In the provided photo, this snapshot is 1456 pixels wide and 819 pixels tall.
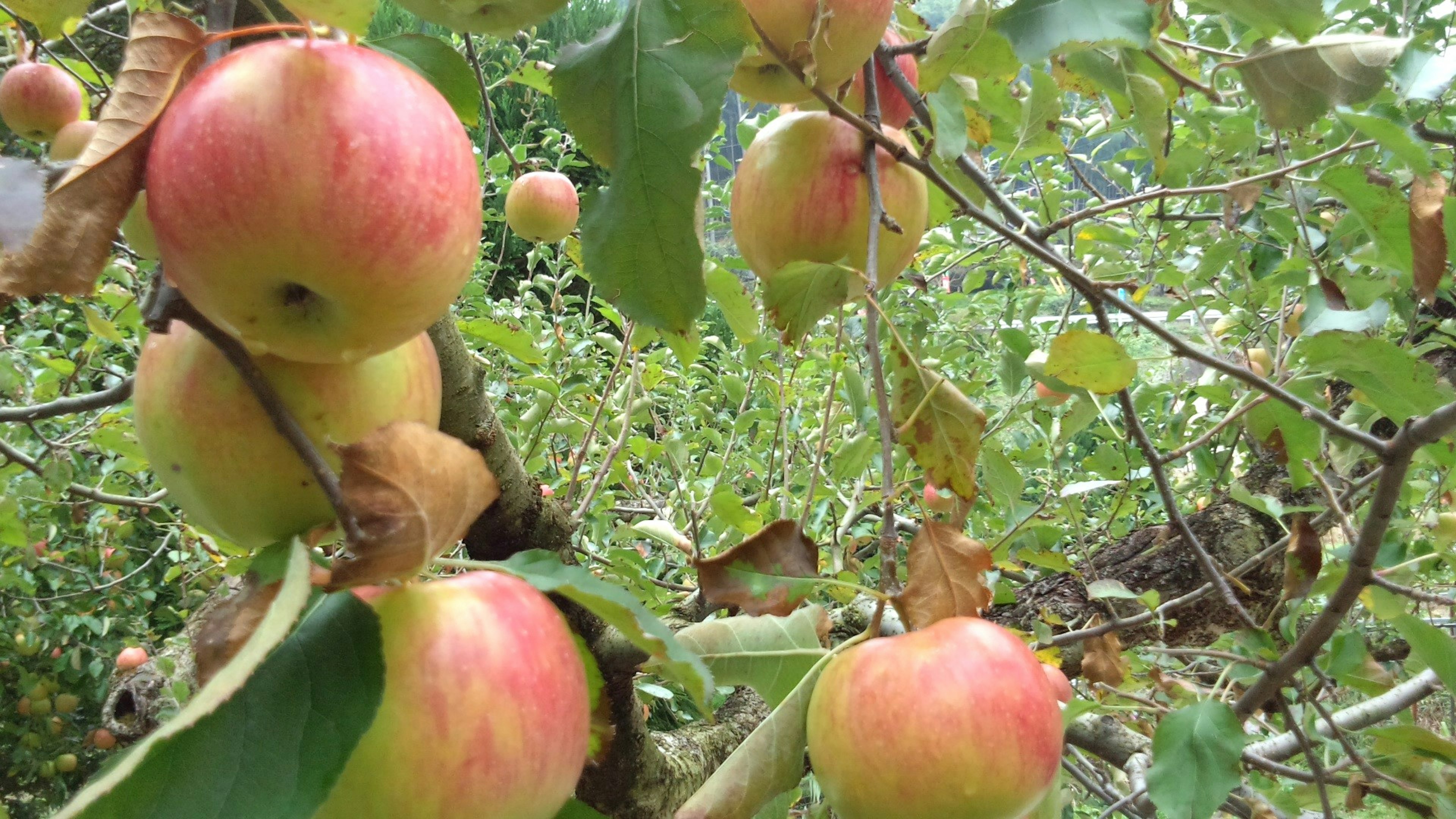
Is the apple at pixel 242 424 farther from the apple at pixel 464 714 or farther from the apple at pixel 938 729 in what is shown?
the apple at pixel 938 729

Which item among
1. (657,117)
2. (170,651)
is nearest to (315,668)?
(657,117)

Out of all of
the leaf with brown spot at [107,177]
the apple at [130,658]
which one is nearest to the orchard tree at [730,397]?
the leaf with brown spot at [107,177]

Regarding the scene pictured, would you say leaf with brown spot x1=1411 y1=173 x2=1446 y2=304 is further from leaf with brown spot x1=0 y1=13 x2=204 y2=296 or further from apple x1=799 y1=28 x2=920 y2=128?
leaf with brown spot x1=0 y1=13 x2=204 y2=296

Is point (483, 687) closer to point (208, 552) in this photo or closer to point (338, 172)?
point (338, 172)

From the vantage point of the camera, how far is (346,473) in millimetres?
328

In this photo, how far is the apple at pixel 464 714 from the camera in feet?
1.13

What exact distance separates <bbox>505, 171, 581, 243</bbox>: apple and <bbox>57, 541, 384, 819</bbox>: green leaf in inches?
44.0

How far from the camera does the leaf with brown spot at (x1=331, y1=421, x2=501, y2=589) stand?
33 centimetres

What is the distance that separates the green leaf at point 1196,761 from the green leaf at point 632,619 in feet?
1.72

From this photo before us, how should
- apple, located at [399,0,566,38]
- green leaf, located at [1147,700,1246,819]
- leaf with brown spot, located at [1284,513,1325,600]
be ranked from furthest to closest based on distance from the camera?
leaf with brown spot, located at [1284,513,1325,600], green leaf, located at [1147,700,1246,819], apple, located at [399,0,566,38]

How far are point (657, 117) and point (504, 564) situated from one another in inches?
9.9

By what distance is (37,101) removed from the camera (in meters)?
1.31

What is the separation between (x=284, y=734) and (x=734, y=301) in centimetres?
62

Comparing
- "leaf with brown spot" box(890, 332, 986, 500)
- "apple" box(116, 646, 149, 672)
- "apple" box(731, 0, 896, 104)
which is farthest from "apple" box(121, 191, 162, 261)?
"apple" box(116, 646, 149, 672)
